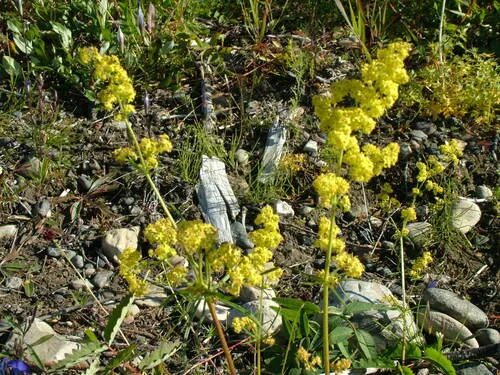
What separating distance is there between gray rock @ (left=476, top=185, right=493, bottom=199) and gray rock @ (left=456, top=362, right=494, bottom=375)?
108 cm

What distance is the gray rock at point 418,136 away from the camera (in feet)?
12.5

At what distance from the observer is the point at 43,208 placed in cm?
327

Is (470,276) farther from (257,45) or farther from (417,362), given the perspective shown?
(257,45)

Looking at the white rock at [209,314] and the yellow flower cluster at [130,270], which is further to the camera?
the white rock at [209,314]

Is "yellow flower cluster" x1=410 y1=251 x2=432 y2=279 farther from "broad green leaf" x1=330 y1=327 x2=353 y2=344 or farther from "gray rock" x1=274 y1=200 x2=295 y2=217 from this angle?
"gray rock" x1=274 y1=200 x2=295 y2=217

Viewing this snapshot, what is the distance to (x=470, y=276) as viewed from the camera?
3.28m

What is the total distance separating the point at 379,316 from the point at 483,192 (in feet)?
3.49

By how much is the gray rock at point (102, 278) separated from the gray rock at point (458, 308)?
131cm

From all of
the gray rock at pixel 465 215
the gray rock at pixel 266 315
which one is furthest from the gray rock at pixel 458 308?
the gray rock at pixel 266 315

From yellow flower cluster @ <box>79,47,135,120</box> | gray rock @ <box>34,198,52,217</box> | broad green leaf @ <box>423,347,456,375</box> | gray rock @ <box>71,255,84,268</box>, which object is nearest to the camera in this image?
yellow flower cluster @ <box>79,47,135,120</box>

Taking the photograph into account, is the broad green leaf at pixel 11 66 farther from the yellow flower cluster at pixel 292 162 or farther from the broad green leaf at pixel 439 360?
the broad green leaf at pixel 439 360

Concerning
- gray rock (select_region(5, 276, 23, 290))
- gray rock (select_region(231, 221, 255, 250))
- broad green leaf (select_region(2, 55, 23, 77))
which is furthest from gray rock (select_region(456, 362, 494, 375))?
broad green leaf (select_region(2, 55, 23, 77))

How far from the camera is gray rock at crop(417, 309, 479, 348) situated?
2939mm

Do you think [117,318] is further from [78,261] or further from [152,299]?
[78,261]
